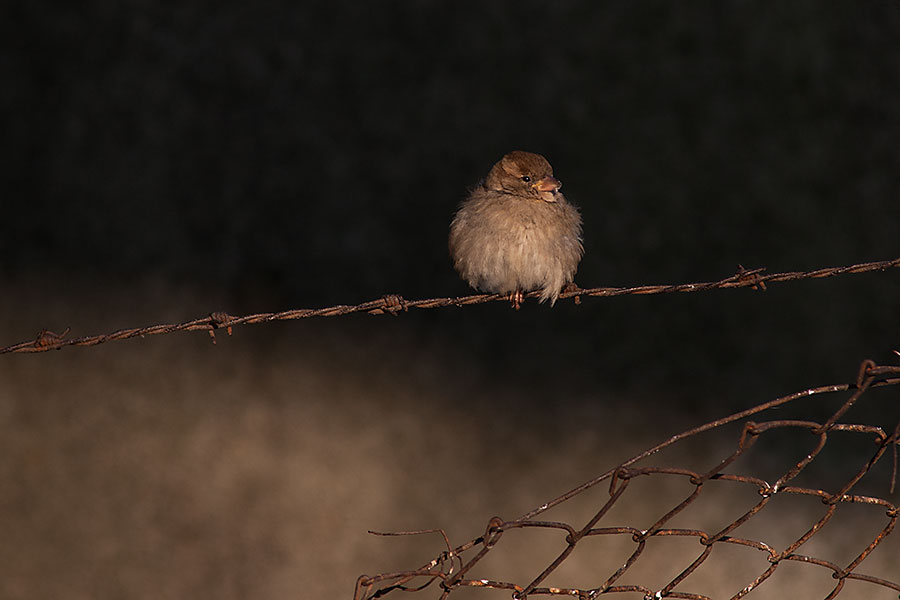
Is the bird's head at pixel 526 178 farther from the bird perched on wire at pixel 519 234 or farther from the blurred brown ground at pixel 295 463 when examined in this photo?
the blurred brown ground at pixel 295 463

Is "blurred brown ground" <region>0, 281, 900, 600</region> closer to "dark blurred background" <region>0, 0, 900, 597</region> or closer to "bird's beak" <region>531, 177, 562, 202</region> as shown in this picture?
"dark blurred background" <region>0, 0, 900, 597</region>

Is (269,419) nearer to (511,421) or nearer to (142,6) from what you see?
(511,421)

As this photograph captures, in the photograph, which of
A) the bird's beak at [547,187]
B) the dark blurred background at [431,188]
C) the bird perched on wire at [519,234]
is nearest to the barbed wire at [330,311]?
the bird perched on wire at [519,234]

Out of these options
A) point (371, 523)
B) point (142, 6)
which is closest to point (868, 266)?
point (371, 523)

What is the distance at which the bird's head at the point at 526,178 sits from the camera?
386 cm

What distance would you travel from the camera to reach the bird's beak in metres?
3.85

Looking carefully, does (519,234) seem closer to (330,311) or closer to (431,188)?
(330,311)

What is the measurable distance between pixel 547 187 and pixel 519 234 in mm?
232

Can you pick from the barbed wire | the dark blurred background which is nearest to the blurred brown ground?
the dark blurred background

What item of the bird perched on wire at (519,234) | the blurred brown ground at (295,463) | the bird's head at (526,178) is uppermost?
the bird's head at (526,178)

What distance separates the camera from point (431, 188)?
18.3 feet

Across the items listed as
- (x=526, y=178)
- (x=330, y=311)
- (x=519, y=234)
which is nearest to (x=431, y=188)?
(x=526, y=178)

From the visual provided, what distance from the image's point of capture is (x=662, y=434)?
18.2 ft

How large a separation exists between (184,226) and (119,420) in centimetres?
118
